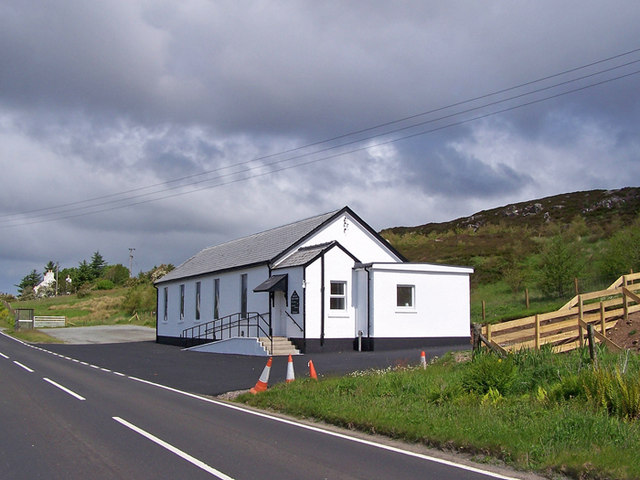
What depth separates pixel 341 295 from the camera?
93.4ft

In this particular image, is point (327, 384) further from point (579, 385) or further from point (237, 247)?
point (237, 247)

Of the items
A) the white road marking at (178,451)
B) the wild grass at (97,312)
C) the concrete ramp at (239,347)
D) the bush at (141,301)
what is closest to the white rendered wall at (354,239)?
the concrete ramp at (239,347)

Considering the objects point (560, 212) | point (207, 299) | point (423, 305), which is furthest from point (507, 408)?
point (560, 212)

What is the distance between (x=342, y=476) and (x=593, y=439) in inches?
137

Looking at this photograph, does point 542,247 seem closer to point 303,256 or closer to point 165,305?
point 303,256

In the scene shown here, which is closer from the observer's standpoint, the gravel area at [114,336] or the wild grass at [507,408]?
the wild grass at [507,408]

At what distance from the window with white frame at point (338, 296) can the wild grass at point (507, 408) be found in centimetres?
1224

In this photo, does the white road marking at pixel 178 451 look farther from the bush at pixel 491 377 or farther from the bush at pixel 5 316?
the bush at pixel 5 316

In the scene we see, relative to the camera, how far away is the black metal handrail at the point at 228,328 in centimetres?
3057

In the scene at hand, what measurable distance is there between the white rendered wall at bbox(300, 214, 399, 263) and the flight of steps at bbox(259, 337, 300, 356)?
5122 mm

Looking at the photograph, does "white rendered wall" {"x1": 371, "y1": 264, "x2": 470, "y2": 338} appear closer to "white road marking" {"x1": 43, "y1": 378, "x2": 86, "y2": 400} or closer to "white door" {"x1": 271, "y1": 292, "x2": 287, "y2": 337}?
"white door" {"x1": 271, "y1": 292, "x2": 287, "y2": 337}

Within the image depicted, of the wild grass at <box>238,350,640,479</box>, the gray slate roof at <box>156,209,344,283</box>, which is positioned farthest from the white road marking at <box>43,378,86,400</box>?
the gray slate roof at <box>156,209,344,283</box>

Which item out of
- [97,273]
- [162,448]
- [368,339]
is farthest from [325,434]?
[97,273]

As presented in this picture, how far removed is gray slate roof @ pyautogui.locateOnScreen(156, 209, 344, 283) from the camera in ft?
105
